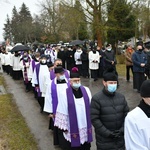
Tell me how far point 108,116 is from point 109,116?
0.6 inches

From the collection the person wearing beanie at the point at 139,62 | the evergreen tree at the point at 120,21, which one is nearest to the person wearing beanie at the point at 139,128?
the person wearing beanie at the point at 139,62

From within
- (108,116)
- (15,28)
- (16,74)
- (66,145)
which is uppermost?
(15,28)

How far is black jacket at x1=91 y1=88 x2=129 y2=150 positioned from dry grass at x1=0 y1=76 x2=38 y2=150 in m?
2.51

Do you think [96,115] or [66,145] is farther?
[66,145]

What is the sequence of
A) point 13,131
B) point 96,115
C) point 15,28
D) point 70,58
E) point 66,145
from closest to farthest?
point 96,115 → point 66,145 → point 13,131 → point 70,58 → point 15,28

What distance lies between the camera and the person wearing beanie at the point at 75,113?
16.7 feet

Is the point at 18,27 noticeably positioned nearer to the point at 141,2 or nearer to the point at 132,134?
the point at 141,2

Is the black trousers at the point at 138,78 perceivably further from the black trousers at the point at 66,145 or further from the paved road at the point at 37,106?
the black trousers at the point at 66,145

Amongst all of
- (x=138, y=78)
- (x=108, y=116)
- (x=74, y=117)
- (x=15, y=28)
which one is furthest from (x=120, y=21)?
(x=15, y=28)

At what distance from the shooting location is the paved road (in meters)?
6.83

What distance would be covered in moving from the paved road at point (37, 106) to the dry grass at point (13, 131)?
16 centimetres

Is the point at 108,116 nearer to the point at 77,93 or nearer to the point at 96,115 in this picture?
the point at 96,115

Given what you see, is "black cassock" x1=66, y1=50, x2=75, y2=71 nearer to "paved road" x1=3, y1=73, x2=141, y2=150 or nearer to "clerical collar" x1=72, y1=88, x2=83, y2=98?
"paved road" x1=3, y1=73, x2=141, y2=150

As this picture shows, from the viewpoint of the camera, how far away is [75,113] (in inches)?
201
